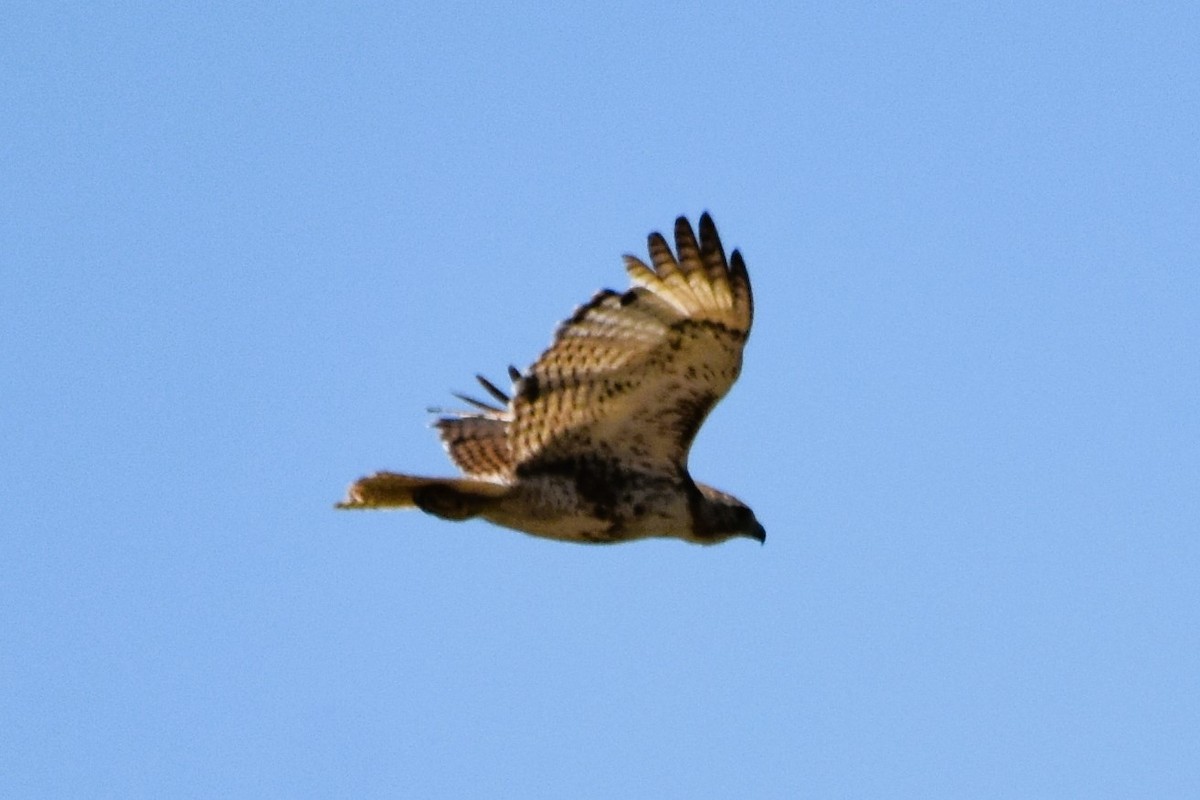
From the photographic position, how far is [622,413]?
37.3 ft

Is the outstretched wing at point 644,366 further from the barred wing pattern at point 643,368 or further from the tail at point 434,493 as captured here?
the tail at point 434,493

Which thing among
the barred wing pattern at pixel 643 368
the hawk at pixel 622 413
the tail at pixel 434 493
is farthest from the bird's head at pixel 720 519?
the tail at pixel 434 493

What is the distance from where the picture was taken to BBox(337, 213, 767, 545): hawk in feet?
35.8

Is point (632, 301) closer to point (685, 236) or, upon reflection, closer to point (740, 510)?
point (685, 236)

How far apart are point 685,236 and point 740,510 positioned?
1.83 metres

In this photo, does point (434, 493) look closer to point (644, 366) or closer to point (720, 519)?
point (644, 366)

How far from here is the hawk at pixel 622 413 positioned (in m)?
10.9

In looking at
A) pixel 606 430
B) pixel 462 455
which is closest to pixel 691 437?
pixel 606 430

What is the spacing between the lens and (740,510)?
40.0 ft

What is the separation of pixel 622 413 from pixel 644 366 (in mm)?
308

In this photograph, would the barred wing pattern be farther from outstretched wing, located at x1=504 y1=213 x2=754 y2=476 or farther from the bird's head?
the bird's head

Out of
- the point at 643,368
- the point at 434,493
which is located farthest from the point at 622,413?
the point at 434,493

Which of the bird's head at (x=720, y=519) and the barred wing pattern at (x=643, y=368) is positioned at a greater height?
the barred wing pattern at (x=643, y=368)

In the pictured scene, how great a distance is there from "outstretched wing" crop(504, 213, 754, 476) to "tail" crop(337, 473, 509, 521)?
0.30m
